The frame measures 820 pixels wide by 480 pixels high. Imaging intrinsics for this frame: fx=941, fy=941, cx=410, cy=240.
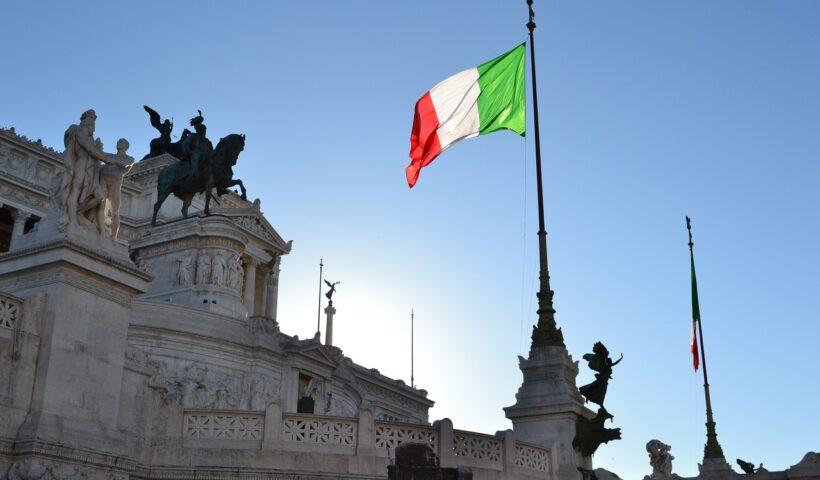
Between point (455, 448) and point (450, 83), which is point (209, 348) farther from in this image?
point (455, 448)

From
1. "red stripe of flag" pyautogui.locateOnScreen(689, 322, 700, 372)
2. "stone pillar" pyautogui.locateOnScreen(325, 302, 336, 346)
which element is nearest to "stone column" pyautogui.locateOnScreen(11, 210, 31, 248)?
"stone pillar" pyautogui.locateOnScreen(325, 302, 336, 346)

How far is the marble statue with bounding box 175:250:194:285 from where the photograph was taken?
46.8 m

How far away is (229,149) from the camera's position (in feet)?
155

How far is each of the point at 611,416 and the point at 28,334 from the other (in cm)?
1056

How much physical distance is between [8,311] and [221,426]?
414 cm

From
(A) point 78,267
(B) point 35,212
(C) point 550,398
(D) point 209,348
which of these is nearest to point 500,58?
(C) point 550,398

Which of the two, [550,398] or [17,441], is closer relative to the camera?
[17,441]

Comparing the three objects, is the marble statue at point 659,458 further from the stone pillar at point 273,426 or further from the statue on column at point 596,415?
the stone pillar at point 273,426

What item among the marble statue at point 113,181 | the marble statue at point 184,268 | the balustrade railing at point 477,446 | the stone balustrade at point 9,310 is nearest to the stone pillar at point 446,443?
the balustrade railing at point 477,446

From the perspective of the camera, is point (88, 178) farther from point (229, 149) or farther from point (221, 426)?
point (229, 149)

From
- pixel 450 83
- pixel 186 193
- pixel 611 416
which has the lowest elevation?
pixel 611 416

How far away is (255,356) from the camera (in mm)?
36281

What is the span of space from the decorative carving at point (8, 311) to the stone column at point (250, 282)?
44.0m

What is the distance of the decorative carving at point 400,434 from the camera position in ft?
53.5
